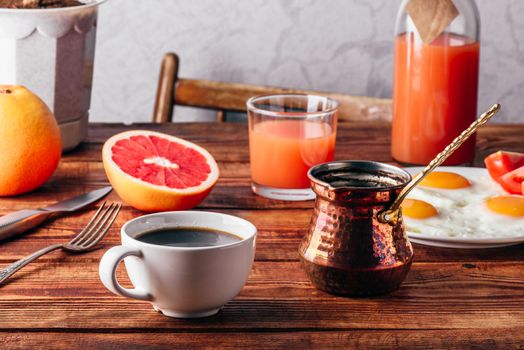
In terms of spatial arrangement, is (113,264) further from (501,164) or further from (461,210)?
(501,164)

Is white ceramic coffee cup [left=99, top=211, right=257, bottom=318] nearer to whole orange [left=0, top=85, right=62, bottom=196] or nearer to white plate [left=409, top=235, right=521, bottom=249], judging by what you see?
white plate [left=409, top=235, right=521, bottom=249]

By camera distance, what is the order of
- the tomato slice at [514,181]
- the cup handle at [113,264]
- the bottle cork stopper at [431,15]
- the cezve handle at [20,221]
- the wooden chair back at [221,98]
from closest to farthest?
Result: 1. the cup handle at [113,264]
2. the cezve handle at [20,221]
3. the tomato slice at [514,181]
4. the bottle cork stopper at [431,15]
5. the wooden chair back at [221,98]

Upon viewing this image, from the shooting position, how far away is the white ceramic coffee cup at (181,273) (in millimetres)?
710

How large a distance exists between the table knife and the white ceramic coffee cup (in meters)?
0.27

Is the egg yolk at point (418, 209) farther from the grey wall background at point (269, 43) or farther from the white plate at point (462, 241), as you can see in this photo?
the grey wall background at point (269, 43)

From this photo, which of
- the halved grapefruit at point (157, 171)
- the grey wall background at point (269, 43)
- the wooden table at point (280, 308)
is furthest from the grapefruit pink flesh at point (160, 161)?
the grey wall background at point (269, 43)

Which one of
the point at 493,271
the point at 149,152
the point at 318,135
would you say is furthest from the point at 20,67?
the point at 493,271


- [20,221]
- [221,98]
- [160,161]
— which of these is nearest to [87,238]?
[20,221]

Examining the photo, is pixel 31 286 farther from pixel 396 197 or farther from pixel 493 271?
pixel 493 271

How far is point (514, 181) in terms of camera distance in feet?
3.56

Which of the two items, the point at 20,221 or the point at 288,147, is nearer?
the point at 20,221

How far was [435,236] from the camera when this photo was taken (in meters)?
0.92

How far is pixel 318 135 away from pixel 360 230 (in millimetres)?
393

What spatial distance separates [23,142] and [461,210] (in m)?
0.58
